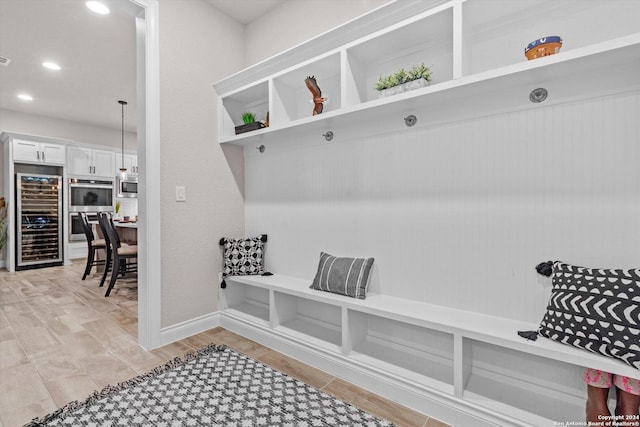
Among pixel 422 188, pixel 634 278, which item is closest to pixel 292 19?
pixel 422 188

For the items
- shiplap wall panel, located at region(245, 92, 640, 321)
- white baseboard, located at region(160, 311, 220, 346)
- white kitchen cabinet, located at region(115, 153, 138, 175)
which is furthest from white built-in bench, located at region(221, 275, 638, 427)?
white kitchen cabinet, located at region(115, 153, 138, 175)

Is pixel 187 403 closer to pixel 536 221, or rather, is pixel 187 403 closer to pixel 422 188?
pixel 422 188

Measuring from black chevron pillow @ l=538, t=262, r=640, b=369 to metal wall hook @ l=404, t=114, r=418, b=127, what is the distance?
3.55 feet

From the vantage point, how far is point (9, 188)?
5270 millimetres

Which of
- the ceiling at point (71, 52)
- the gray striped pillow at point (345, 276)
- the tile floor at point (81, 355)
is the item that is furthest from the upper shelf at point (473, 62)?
the tile floor at point (81, 355)

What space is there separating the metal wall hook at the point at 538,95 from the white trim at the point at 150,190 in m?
2.32

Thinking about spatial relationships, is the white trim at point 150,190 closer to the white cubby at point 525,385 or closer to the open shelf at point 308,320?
the open shelf at point 308,320

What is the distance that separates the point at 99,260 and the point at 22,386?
384 centimetres

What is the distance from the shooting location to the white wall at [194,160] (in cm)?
234

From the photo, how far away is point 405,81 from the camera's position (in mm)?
1705

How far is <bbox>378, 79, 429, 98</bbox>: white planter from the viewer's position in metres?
1.65

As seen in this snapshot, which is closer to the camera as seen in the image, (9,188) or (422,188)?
(422,188)

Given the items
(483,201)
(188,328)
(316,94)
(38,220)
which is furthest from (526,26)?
(38,220)

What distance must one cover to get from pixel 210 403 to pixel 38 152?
623 cm
